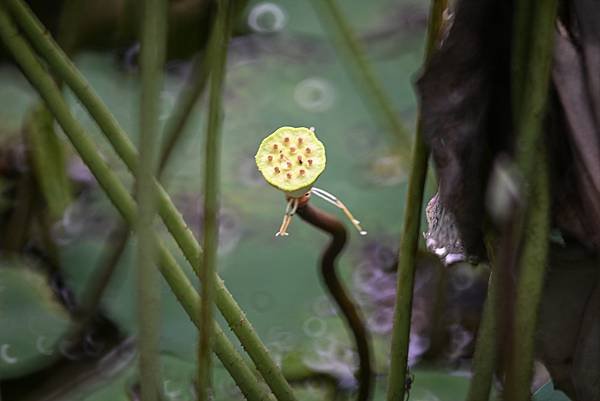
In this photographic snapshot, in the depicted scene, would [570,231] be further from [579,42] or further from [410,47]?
[410,47]

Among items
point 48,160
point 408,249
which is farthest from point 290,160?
point 48,160

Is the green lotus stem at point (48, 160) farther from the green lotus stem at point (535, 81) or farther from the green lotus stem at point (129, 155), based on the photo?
the green lotus stem at point (535, 81)

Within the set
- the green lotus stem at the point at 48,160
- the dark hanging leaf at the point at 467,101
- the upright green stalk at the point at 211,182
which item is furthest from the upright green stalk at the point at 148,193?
the green lotus stem at the point at 48,160

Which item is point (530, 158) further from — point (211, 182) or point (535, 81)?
point (211, 182)

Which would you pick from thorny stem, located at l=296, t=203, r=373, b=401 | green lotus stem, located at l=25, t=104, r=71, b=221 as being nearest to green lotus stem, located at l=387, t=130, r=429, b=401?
thorny stem, located at l=296, t=203, r=373, b=401

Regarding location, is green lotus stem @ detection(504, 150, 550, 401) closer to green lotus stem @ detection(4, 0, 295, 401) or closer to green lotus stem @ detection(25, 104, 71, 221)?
green lotus stem @ detection(4, 0, 295, 401)

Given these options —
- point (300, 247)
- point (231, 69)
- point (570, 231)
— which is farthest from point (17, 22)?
point (231, 69)

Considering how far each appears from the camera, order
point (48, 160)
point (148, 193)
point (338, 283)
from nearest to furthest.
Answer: point (148, 193), point (338, 283), point (48, 160)
